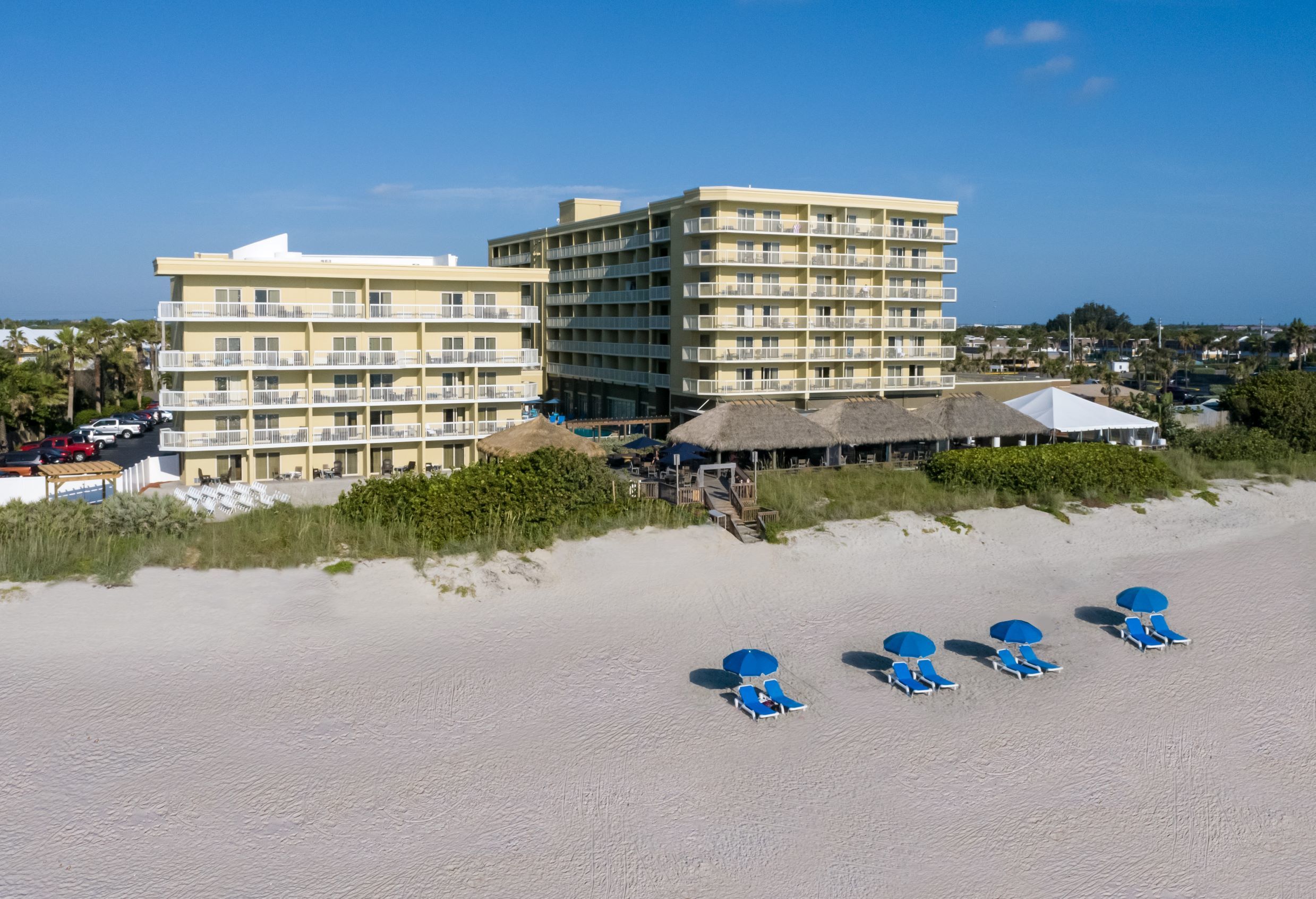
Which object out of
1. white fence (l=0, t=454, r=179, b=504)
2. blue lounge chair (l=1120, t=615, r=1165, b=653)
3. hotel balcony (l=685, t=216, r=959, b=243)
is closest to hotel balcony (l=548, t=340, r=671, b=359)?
hotel balcony (l=685, t=216, r=959, b=243)

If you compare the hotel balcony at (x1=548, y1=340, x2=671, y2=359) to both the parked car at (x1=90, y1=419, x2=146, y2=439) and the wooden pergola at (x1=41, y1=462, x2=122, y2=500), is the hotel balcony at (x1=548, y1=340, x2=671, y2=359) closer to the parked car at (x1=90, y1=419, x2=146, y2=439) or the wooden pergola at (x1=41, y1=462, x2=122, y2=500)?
the parked car at (x1=90, y1=419, x2=146, y2=439)

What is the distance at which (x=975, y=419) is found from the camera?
41500 millimetres

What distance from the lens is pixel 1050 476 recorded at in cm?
3603

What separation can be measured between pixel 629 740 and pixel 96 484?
92.0 ft

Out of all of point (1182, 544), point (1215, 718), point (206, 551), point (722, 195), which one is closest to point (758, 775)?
point (1215, 718)

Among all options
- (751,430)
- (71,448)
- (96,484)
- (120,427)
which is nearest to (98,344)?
(120,427)

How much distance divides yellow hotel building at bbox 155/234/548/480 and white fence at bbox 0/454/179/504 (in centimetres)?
141

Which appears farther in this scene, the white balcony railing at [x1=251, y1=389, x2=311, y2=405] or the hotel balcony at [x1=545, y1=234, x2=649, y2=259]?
the hotel balcony at [x1=545, y1=234, x2=649, y2=259]

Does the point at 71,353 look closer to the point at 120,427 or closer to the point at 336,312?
the point at 120,427

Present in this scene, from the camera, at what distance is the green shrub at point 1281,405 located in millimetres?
45375

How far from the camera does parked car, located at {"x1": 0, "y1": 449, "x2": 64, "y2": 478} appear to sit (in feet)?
139

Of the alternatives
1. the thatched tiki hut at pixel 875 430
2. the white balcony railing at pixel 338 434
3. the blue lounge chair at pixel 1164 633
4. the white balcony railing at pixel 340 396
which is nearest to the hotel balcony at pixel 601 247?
the thatched tiki hut at pixel 875 430

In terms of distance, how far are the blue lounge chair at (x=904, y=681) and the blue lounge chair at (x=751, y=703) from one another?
122 inches

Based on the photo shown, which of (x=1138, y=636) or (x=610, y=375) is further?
(x=610, y=375)
